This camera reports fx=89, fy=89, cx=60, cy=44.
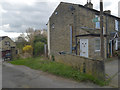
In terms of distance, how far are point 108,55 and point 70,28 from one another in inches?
269

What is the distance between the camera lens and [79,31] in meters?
12.3

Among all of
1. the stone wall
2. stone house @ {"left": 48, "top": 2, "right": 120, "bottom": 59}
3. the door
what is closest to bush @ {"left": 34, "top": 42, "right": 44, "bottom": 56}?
stone house @ {"left": 48, "top": 2, "right": 120, "bottom": 59}

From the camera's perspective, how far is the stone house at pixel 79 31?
11.1 metres

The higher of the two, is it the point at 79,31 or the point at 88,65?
the point at 79,31

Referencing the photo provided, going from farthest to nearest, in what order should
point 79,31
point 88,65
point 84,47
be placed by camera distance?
1. point 79,31
2. point 84,47
3. point 88,65

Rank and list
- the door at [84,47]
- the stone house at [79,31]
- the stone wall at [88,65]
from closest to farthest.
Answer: the stone wall at [88,65] → the door at [84,47] → the stone house at [79,31]

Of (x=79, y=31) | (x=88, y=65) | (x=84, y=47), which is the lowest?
(x=88, y=65)

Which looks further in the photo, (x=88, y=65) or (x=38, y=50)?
(x=38, y=50)

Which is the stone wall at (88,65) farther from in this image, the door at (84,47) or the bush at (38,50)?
the bush at (38,50)

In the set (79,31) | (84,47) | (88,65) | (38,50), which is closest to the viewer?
(88,65)

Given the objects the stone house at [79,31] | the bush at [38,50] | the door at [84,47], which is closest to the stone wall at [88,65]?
the door at [84,47]

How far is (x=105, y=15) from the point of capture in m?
15.2

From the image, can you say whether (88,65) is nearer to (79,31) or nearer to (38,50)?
(79,31)

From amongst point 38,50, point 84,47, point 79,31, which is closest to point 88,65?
point 84,47
